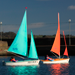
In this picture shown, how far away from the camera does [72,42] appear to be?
95.4 meters

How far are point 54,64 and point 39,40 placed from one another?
4630cm

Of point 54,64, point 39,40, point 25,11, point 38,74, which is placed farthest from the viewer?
point 39,40

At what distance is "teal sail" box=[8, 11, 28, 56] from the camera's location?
142 ft

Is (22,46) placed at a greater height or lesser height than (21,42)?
lesser

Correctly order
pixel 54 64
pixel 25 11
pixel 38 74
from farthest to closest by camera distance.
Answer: pixel 54 64 → pixel 25 11 → pixel 38 74

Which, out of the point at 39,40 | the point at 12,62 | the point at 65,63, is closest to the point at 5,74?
the point at 12,62

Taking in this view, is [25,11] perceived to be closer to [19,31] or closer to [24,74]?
[19,31]

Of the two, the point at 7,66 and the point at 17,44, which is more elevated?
the point at 17,44

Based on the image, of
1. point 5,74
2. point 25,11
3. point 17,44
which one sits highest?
point 25,11

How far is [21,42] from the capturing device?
43688 mm

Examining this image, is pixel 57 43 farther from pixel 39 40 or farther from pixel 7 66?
pixel 39 40

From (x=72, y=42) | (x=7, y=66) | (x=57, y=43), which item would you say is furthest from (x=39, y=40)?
(x=7, y=66)

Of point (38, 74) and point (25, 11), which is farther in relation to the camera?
point (25, 11)

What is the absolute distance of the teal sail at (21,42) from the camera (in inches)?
1702
